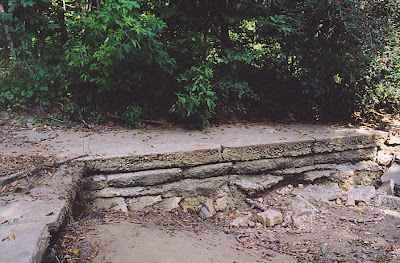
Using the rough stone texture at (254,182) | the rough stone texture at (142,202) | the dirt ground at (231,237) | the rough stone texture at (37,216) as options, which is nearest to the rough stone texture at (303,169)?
the rough stone texture at (254,182)

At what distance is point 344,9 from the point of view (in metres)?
4.35

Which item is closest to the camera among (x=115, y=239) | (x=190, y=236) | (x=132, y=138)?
(x=115, y=239)

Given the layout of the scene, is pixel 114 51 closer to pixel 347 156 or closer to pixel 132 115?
pixel 132 115

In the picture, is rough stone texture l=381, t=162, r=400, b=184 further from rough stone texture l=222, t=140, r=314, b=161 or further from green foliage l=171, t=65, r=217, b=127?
green foliage l=171, t=65, r=217, b=127

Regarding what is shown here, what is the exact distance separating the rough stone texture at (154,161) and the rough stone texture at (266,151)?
160 mm

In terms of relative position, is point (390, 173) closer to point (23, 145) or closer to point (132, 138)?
point (132, 138)

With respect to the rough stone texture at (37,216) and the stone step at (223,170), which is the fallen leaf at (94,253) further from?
the stone step at (223,170)

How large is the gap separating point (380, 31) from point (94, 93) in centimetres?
411

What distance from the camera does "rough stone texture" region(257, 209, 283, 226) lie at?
11.6ft

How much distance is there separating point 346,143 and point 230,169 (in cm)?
182

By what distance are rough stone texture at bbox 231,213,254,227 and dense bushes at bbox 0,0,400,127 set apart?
151cm

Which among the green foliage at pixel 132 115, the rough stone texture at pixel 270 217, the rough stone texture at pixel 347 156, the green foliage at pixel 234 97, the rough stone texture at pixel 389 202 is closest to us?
the rough stone texture at pixel 270 217

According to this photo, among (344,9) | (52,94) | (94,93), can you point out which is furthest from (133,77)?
(344,9)

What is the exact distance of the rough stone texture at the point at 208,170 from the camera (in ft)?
12.3
